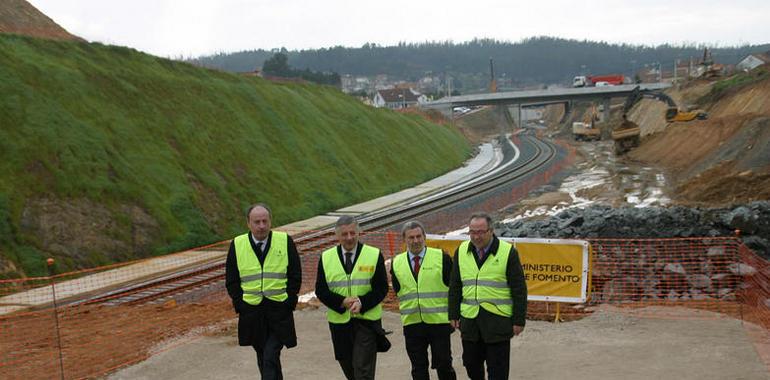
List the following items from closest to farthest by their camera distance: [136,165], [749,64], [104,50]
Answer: [136,165] → [104,50] → [749,64]

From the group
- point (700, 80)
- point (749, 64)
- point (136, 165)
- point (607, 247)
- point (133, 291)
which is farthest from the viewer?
point (749, 64)

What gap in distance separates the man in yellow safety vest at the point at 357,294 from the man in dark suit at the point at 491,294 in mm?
781

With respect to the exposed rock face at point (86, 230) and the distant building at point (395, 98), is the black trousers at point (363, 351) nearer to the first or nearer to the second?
the exposed rock face at point (86, 230)

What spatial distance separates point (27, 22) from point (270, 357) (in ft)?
117

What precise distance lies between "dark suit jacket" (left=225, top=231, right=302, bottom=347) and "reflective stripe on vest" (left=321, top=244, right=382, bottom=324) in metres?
0.33

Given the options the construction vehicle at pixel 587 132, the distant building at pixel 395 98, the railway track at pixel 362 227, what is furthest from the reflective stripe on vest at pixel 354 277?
the distant building at pixel 395 98

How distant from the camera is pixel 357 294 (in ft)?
22.3

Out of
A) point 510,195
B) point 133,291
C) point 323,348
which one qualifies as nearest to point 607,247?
point 323,348

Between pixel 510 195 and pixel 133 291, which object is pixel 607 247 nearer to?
pixel 133 291

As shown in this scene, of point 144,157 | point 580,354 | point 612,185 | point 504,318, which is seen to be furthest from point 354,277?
point 612,185

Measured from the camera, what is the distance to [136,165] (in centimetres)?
2547

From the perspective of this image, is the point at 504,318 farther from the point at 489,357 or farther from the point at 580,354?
the point at 580,354

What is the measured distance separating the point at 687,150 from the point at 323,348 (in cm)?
3907

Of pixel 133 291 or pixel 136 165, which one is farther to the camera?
pixel 136 165
